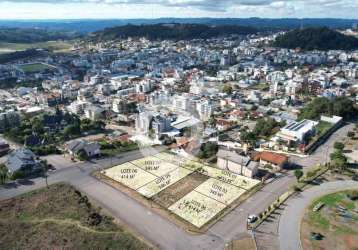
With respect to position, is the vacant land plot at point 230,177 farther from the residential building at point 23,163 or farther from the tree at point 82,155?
the residential building at point 23,163

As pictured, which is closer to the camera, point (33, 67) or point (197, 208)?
point (197, 208)

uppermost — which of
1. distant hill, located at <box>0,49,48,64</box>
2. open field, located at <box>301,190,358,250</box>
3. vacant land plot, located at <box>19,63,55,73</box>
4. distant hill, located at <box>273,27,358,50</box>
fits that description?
distant hill, located at <box>273,27,358,50</box>

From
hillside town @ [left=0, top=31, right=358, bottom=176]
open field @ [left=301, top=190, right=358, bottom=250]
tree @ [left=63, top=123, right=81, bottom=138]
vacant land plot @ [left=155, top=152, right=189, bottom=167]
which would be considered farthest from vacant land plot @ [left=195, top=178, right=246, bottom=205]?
tree @ [left=63, top=123, right=81, bottom=138]

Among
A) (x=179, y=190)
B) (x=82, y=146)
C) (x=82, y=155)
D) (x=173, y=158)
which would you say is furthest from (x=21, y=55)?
(x=179, y=190)

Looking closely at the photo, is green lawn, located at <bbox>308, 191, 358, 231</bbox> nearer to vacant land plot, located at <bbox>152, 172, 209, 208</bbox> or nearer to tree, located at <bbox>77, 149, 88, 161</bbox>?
vacant land plot, located at <bbox>152, 172, 209, 208</bbox>

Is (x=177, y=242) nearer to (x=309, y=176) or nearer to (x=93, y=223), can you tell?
(x=93, y=223)

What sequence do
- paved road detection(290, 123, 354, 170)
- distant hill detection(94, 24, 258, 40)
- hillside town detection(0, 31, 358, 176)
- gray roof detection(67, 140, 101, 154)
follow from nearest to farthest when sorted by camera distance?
paved road detection(290, 123, 354, 170)
gray roof detection(67, 140, 101, 154)
hillside town detection(0, 31, 358, 176)
distant hill detection(94, 24, 258, 40)

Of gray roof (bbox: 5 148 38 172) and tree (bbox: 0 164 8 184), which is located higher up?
gray roof (bbox: 5 148 38 172)

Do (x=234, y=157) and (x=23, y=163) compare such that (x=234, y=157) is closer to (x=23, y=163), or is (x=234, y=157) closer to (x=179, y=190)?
(x=179, y=190)
